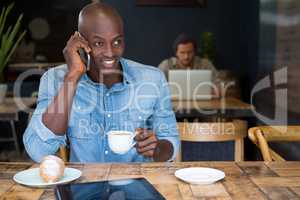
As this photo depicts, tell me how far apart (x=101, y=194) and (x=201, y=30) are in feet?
14.6

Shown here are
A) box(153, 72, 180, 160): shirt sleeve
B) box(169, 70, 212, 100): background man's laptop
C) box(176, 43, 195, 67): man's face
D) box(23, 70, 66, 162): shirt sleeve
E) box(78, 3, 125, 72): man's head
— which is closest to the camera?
box(23, 70, 66, 162): shirt sleeve

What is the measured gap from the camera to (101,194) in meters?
1.11

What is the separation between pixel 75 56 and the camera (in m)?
1.61

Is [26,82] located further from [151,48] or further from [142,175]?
[142,175]

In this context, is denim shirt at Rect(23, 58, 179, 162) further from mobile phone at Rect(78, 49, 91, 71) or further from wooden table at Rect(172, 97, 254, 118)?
wooden table at Rect(172, 97, 254, 118)

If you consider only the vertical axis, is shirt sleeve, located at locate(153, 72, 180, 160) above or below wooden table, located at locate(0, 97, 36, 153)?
above

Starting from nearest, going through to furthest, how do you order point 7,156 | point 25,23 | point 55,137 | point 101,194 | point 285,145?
point 101,194 < point 55,137 < point 285,145 < point 7,156 < point 25,23

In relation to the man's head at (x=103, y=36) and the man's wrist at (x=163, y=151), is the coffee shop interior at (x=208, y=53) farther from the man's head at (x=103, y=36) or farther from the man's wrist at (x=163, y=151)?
the man's head at (x=103, y=36)

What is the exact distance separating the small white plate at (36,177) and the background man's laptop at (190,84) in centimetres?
199

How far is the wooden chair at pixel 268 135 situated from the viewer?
64.2 inches

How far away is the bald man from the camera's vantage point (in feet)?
5.08

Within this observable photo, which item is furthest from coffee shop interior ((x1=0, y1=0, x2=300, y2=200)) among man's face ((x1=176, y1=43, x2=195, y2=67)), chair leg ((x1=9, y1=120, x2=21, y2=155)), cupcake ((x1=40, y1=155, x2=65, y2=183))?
chair leg ((x1=9, y1=120, x2=21, y2=155))

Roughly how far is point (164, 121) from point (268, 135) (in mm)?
398

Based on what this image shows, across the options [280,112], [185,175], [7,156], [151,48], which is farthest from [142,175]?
[151,48]
